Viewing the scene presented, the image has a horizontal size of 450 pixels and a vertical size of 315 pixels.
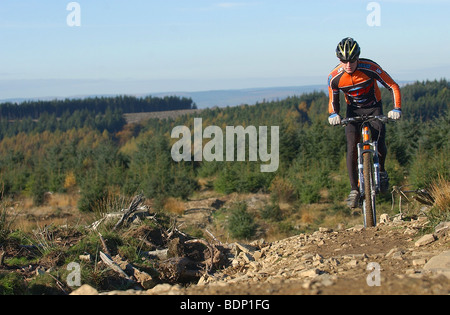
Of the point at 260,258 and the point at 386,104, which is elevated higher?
the point at 386,104

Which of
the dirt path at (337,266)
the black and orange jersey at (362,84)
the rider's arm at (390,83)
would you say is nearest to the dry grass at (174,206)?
the dirt path at (337,266)

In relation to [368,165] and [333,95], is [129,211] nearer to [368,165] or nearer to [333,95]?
[333,95]

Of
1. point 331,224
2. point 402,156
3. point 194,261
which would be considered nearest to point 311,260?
point 194,261

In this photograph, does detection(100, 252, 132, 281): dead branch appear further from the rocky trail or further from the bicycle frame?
the bicycle frame

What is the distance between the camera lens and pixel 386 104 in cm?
3856

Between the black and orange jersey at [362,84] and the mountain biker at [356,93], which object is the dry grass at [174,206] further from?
the black and orange jersey at [362,84]

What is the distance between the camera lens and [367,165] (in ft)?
23.1

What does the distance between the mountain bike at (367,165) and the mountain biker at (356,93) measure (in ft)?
0.27

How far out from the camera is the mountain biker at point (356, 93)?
22.1 ft
